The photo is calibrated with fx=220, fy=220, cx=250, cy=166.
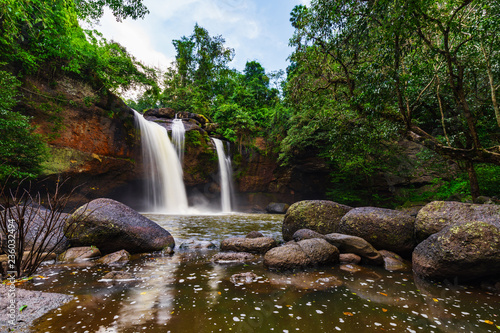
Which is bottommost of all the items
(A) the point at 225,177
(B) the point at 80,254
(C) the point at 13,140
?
(B) the point at 80,254

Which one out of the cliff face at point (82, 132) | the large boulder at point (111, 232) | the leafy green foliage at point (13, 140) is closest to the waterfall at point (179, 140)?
the cliff face at point (82, 132)

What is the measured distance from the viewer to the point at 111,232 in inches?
217

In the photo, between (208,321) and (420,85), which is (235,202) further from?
(208,321)

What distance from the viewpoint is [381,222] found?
5.68 m

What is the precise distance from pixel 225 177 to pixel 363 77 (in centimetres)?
1650

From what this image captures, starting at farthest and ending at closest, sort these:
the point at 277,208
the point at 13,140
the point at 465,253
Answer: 1. the point at 277,208
2. the point at 13,140
3. the point at 465,253

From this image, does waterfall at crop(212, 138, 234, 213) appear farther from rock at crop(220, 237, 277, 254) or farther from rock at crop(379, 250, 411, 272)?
rock at crop(379, 250, 411, 272)

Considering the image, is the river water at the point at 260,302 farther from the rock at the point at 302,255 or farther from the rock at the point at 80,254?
the rock at the point at 80,254

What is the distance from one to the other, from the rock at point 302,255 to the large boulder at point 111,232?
3.03m

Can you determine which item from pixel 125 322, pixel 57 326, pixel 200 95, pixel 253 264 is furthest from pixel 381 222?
pixel 200 95

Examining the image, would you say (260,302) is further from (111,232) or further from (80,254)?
(80,254)

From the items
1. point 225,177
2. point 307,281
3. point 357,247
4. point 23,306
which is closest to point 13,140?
point 23,306

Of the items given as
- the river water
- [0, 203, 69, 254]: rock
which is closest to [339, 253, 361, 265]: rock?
the river water

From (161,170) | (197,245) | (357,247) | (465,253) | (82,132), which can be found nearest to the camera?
(465,253)
